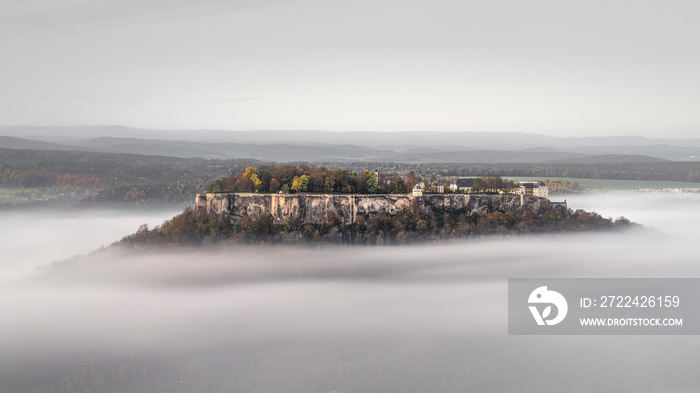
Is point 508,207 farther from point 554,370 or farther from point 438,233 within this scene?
point 554,370

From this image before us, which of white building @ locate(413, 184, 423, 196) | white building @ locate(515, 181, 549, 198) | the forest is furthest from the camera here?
white building @ locate(515, 181, 549, 198)

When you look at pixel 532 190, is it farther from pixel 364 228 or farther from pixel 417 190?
pixel 364 228

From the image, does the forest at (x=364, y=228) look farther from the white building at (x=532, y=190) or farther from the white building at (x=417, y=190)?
the white building at (x=532, y=190)

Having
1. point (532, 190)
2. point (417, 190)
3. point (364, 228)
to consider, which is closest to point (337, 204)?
point (364, 228)

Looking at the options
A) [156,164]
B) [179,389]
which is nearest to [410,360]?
[179,389]

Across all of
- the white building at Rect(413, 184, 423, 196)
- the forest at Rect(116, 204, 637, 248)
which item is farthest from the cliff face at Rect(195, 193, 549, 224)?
the forest at Rect(116, 204, 637, 248)

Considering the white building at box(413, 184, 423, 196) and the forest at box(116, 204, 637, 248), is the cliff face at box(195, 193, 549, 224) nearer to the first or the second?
the white building at box(413, 184, 423, 196)

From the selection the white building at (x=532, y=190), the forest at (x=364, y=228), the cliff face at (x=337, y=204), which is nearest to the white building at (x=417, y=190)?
the cliff face at (x=337, y=204)

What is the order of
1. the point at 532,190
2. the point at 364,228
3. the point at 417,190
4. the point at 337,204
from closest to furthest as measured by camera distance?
the point at 364,228
the point at 337,204
the point at 417,190
the point at 532,190

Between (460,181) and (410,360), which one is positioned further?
(460,181)
